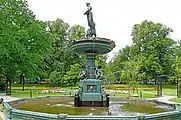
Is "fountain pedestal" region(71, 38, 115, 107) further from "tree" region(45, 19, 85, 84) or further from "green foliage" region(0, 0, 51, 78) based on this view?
"tree" region(45, 19, 85, 84)

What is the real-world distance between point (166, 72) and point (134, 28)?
42.5 ft

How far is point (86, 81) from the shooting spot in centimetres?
1714

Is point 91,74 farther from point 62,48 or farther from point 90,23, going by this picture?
point 62,48

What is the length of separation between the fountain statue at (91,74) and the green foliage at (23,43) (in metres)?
16.4

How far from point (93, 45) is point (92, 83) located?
2.11 metres

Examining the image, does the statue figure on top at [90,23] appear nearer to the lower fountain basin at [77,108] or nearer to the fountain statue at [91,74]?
the fountain statue at [91,74]

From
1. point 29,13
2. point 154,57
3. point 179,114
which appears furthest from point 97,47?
point 154,57

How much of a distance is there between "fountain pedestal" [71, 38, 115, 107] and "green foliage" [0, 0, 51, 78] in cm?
1671

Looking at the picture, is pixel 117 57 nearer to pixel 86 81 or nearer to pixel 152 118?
pixel 86 81

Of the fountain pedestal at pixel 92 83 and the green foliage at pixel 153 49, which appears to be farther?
the green foliage at pixel 153 49

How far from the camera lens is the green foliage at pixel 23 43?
114ft

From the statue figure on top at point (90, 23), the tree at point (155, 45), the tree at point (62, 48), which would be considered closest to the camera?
the statue figure on top at point (90, 23)

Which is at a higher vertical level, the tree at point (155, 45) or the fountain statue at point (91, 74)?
the tree at point (155, 45)

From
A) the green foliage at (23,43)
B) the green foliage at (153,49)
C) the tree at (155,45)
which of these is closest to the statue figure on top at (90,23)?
the green foliage at (23,43)
